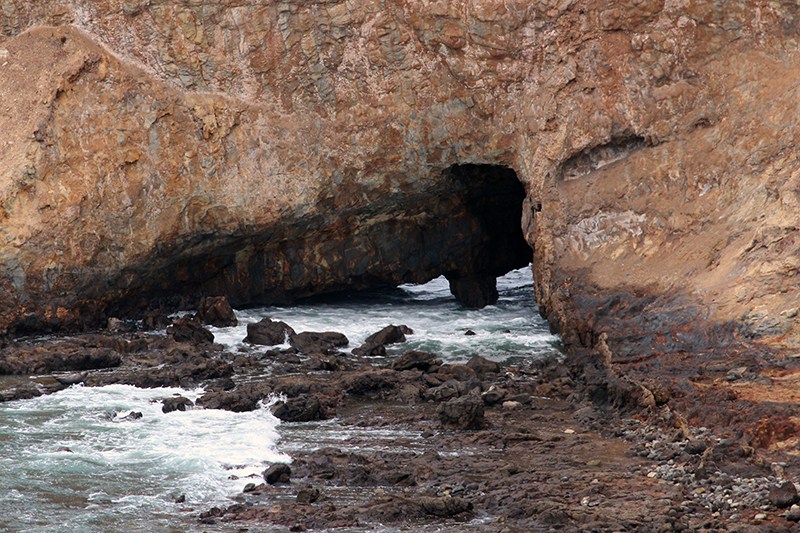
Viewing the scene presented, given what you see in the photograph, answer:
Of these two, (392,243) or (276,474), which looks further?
(392,243)

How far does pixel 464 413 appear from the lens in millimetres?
13523

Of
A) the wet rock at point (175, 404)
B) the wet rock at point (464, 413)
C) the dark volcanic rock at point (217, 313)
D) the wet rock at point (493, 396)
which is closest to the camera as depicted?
the wet rock at point (464, 413)

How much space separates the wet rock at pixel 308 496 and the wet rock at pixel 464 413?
3.60 metres

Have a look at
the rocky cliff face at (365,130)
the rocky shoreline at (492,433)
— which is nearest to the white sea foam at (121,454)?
the rocky shoreline at (492,433)

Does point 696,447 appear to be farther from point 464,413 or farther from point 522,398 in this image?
point 522,398

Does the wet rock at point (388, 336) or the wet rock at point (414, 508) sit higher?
the wet rock at point (388, 336)

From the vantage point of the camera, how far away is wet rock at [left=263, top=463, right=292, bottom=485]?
11.1 metres

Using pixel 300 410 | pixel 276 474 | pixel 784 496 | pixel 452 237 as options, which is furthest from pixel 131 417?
pixel 452 237

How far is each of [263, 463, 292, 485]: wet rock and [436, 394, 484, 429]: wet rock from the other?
10.8 feet

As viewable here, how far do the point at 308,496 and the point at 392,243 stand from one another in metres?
14.8

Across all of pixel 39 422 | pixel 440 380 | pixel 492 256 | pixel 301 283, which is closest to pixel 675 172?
pixel 440 380

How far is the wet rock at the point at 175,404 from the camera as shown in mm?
14594

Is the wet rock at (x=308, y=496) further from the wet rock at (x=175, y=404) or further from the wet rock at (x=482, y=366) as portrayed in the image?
the wet rock at (x=482, y=366)

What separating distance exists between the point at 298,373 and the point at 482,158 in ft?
25.4
